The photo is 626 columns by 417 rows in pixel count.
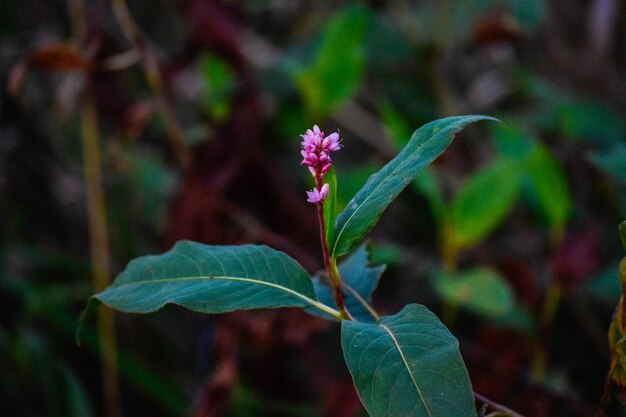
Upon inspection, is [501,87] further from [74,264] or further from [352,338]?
[352,338]

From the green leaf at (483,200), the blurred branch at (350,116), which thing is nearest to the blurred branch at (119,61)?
the blurred branch at (350,116)

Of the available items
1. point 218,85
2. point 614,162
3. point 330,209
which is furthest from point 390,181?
point 218,85

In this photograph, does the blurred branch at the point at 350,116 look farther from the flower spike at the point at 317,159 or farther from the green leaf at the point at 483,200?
the flower spike at the point at 317,159

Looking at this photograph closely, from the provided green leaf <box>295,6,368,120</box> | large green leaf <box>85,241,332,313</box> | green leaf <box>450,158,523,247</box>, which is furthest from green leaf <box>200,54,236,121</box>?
large green leaf <box>85,241,332,313</box>

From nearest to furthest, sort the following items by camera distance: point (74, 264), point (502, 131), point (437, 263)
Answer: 1. point (502, 131)
2. point (437, 263)
3. point (74, 264)

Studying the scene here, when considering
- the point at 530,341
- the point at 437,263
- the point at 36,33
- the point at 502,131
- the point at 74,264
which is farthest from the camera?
the point at 36,33

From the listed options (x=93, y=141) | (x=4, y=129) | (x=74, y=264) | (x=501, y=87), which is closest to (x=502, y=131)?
(x=501, y=87)

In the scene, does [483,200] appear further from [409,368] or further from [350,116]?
[409,368]
